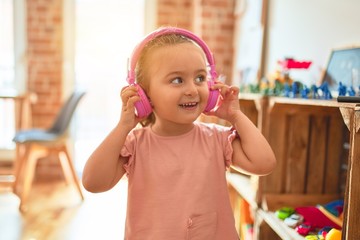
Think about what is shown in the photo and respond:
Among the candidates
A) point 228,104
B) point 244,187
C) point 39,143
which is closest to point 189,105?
point 228,104

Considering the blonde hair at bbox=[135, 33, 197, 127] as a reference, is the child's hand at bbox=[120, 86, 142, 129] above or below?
below

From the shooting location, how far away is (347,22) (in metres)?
1.56

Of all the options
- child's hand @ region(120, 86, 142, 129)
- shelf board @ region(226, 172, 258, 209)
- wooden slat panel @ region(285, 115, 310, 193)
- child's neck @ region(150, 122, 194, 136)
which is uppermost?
child's hand @ region(120, 86, 142, 129)

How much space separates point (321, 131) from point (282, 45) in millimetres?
915

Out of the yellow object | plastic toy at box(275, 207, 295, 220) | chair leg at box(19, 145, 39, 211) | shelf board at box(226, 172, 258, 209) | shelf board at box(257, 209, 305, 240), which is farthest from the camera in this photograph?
chair leg at box(19, 145, 39, 211)

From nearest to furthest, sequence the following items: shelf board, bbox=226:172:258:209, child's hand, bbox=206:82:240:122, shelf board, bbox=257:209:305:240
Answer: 1. child's hand, bbox=206:82:240:122
2. shelf board, bbox=257:209:305:240
3. shelf board, bbox=226:172:258:209

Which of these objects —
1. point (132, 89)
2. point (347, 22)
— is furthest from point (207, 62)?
point (347, 22)

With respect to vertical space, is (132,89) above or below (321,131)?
above

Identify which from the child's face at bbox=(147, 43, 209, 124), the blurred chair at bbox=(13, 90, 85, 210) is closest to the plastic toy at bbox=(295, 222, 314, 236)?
the child's face at bbox=(147, 43, 209, 124)

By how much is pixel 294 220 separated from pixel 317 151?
1.19 ft

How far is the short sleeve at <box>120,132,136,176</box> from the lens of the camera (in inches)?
38.6

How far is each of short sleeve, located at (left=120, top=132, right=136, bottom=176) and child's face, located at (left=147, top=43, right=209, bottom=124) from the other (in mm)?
119

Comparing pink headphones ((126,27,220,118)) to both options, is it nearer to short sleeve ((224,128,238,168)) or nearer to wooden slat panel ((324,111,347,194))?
short sleeve ((224,128,238,168))

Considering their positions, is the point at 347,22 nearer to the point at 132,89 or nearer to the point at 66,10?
the point at 132,89
